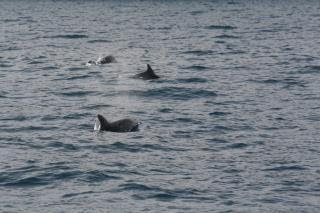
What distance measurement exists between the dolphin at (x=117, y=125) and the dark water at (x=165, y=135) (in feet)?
1.15

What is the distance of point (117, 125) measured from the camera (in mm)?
24156

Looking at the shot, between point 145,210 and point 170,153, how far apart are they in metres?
4.79

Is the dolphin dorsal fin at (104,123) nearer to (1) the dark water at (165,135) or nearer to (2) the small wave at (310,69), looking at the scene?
(1) the dark water at (165,135)

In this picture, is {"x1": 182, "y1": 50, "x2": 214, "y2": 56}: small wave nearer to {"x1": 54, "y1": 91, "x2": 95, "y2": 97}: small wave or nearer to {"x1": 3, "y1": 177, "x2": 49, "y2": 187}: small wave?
{"x1": 54, "y1": 91, "x2": 95, "y2": 97}: small wave

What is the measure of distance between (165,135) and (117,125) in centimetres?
176

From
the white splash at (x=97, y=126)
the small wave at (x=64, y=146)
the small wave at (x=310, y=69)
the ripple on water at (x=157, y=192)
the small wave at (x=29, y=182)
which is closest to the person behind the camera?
the ripple on water at (x=157, y=192)

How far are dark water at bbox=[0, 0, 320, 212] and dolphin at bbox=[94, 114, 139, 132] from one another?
13.8 inches

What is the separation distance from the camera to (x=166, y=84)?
33938mm

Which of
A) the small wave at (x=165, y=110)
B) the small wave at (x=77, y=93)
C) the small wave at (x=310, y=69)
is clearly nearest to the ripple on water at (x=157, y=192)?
the small wave at (x=165, y=110)

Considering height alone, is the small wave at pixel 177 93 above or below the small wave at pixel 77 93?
above

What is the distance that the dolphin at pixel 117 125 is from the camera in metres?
Result: 23.9

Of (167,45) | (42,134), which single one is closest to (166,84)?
(42,134)

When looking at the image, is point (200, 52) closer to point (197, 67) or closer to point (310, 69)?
point (197, 67)

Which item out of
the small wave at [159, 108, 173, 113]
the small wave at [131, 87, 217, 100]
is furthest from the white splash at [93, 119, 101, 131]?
the small wave at [131, 87, 217, 100]
